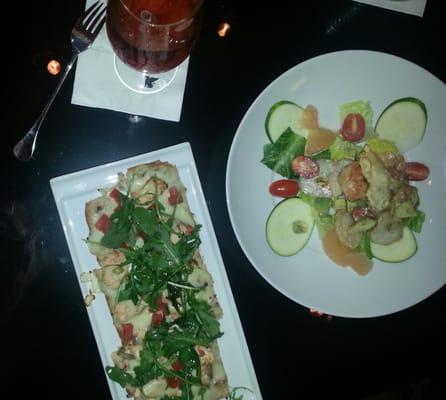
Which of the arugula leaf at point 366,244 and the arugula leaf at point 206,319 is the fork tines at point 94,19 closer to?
the arugula leaf at point 206,319

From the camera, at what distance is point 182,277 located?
168 cm

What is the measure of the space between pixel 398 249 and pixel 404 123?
0.45m

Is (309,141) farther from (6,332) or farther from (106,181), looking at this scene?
(6,332)

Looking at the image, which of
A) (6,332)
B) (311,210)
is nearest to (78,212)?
(6,332)

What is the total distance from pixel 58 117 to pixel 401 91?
117cm

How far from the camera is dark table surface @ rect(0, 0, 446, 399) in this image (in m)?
1.69

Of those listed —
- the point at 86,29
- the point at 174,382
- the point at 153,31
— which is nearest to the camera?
the point at 153,31

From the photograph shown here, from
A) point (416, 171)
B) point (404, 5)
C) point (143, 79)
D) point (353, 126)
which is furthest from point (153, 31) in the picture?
point (416, 171)

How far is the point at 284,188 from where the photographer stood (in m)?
1.78

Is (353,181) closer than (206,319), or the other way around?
(206,319)

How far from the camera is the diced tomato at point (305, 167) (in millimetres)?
1777

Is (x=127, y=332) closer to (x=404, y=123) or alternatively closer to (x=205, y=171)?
(x=205, y=171)

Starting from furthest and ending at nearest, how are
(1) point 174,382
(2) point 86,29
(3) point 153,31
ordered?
(1) point 174,382, (2) point 86,29, (3) point 153,31

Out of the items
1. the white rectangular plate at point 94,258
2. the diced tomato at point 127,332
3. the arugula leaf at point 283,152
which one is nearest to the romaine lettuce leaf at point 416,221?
the arugula leaf at point 283,152
